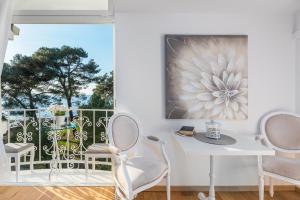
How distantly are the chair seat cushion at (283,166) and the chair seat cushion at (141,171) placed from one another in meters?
1.02

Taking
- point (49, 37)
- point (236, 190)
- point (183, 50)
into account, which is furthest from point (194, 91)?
point (49, 37)

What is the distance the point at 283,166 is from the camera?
1890mm

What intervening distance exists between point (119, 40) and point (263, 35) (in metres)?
1.77

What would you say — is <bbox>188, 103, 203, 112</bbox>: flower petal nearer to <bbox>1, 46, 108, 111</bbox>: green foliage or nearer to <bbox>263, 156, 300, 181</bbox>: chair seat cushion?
<bbox>263, 156, 300, 181</bbox>: chair seat cushion

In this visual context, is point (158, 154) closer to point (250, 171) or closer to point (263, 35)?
point (250, 171)

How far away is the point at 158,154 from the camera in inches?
99.2

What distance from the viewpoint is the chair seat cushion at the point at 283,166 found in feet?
5.99

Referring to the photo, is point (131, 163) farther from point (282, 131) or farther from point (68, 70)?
point (68, 70)

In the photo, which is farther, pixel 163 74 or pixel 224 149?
pixel 163 74

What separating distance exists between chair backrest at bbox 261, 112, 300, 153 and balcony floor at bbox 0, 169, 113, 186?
202 centimetres

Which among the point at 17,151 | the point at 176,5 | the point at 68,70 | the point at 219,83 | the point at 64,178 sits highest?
the point at 176,5

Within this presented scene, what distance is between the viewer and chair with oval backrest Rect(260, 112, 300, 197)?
190 centimetres

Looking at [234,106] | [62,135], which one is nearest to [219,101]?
[234,106]

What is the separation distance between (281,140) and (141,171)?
5.31ft
